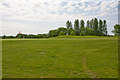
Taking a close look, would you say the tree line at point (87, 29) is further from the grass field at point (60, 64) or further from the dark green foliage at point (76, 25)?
the grass field at point (60, 64)

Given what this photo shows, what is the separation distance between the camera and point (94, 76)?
738 cm

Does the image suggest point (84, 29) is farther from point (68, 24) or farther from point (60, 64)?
point (60, 64)

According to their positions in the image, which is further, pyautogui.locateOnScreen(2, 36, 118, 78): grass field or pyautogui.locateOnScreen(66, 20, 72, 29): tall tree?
pyautogui.locateOnScreen(66, 20, 72, 29): tall tree

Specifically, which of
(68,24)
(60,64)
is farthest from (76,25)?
(60,64)

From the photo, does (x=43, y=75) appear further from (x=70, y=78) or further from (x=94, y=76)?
(x=94, y=76)

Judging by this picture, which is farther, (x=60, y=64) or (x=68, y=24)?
(x=68, y=24)

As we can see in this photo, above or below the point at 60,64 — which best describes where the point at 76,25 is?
above

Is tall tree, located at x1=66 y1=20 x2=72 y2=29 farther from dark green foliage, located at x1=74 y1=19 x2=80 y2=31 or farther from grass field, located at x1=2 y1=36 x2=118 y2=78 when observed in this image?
grass field, located at x1=2 y1=36 x2=118 y2=78

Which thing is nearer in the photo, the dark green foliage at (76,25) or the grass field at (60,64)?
the grass field at (60,64)

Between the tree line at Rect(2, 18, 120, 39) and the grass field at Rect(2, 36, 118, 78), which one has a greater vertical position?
the tree line at Rect(2, 18, 120, 39)

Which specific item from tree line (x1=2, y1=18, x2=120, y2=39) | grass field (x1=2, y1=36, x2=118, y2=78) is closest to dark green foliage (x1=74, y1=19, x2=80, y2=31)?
tree line (x1=2, y1=18, x2=120, y2=39)

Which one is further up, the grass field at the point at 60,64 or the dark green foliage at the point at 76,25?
the dark green foliage at the point at 76,25

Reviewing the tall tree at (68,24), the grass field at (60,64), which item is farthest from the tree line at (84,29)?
the grass field at (60,64)

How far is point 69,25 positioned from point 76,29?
7.97 m
